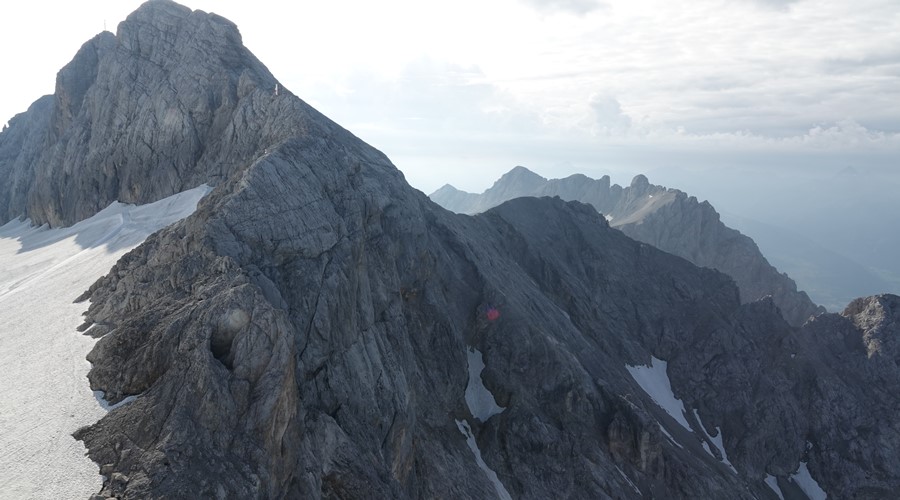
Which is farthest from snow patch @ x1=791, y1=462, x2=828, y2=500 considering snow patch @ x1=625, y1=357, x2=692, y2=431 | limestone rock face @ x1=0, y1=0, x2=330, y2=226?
limestone rock face @ x1=0, y1=0, x2=330, y2=226

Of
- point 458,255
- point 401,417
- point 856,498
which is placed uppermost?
point 458,255

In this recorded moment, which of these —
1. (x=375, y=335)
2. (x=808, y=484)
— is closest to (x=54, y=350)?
(x=375, y=335)

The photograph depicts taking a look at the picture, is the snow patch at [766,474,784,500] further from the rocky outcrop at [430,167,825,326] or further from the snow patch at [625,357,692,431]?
the rocky outcrop at [430,167,825,326]

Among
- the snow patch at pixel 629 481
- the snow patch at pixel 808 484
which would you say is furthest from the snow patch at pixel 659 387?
the snow patch at pixel 629 481

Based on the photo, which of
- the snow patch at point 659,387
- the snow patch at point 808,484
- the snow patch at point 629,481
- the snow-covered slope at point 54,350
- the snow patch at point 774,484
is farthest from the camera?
the snow patch at point 659,387

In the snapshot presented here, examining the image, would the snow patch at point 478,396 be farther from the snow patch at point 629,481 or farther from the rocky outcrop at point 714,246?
the rocky outcrop at point 714,246

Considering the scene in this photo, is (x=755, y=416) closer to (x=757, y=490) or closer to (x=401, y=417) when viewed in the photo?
(x=757, y=490)

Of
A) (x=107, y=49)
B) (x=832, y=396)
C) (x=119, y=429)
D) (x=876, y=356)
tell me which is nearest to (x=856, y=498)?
(x=832, y=396)
